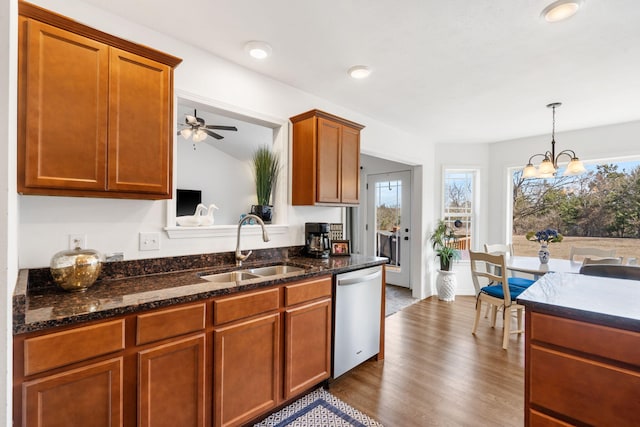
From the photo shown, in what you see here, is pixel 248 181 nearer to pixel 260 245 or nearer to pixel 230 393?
pixel 260 245

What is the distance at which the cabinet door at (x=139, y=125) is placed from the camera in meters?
1.65

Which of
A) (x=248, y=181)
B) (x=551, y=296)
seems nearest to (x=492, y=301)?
(x=551, y=296)

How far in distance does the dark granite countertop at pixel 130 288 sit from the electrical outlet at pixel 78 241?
16 centimetres

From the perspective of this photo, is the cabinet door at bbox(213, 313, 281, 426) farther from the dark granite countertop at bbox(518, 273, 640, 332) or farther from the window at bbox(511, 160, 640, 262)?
the window at bbox(511, 160, 640, 262)

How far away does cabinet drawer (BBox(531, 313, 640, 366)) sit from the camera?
118 centimetres

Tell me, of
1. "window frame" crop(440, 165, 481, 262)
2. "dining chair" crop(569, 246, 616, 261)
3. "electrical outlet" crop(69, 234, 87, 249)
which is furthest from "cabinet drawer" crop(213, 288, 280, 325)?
"window frame" crop(440, 165, 481, 262)

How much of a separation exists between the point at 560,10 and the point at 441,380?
2.63 metres

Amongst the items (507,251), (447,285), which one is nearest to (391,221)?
(447,285)

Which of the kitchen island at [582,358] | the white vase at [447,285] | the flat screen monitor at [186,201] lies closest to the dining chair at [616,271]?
the kitchen island at [582,358]

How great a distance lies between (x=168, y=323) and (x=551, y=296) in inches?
74.0

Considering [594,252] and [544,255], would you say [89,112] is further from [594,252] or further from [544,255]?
[594,252]

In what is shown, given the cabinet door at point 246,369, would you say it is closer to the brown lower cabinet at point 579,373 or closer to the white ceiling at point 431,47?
the brown lower cabinet at point 579,373

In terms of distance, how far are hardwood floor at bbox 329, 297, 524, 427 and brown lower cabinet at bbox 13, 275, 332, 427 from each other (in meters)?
0.44

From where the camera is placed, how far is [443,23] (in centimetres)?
193
